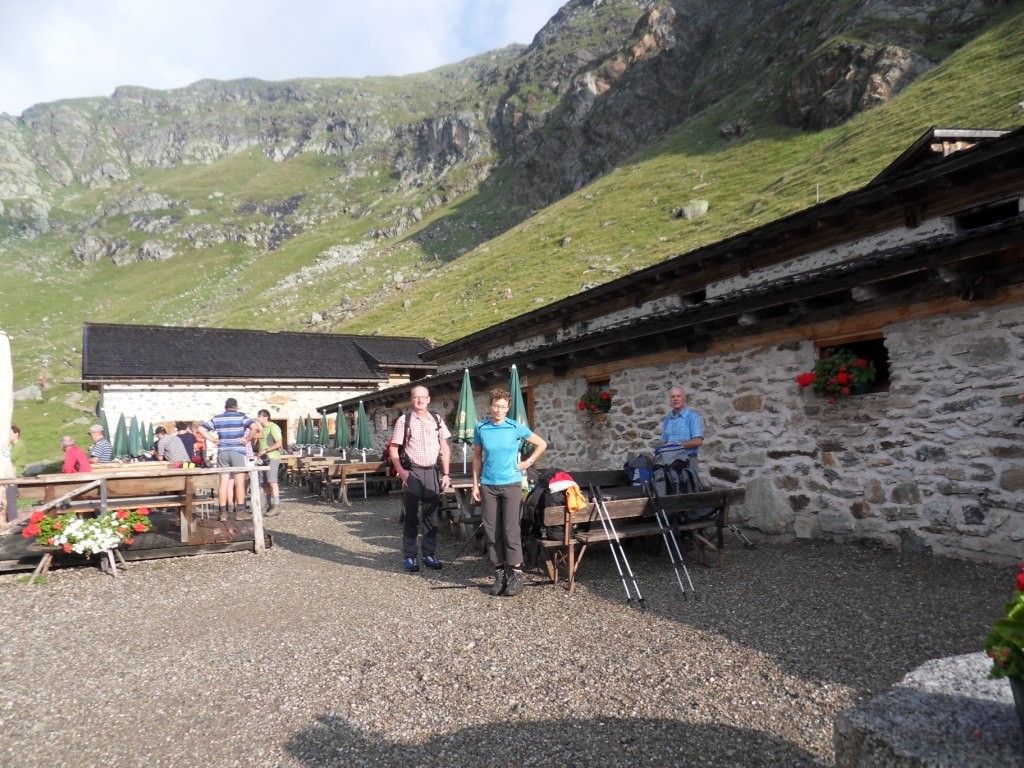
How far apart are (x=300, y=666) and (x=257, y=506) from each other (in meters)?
4.27

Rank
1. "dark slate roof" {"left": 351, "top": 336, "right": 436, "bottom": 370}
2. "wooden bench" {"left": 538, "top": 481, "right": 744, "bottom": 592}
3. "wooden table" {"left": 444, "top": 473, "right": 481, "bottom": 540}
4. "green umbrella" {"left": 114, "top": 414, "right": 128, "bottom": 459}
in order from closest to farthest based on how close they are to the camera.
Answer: "wooden bench" {"left": 538, "top": 481, "right": 744, "bottom": 592}, "wooden table" {"left": 444, "top": 473, "right": 481, "bottom": 540}, "green umbrella" {"left": 114, "top": 414, "right": 128, "bottom": 459}, "dark slate roof" {"left": 351, "top": 336, "right": 436, "bottom": 370}

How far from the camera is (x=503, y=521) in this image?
564 cm

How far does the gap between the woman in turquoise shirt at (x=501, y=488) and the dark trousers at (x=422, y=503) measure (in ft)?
3.28

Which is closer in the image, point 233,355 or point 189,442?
point 189,442

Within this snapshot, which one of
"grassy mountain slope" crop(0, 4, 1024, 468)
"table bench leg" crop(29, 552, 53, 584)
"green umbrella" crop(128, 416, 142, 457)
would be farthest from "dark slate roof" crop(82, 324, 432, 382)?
"table bench leg" crop(29, 552, 53, 584)

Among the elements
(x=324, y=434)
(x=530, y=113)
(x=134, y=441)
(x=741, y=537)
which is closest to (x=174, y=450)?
(x=134, y=441)

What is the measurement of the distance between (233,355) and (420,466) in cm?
2250

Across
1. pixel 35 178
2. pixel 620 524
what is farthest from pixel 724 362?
pixel 35 178

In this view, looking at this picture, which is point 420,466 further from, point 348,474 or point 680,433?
point 348,474

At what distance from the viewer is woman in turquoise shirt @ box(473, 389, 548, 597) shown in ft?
18.3

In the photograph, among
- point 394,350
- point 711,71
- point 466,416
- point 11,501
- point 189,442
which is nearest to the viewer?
point 11,501

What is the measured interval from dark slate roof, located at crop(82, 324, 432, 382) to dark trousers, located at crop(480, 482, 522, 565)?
21.5 metres

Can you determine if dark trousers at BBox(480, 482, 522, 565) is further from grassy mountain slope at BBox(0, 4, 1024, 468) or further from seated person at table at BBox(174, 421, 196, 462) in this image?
grassy mountain slope at BBox(0, 4, 1024, 468)

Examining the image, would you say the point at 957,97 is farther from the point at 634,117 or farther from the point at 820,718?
the point at 634,117
